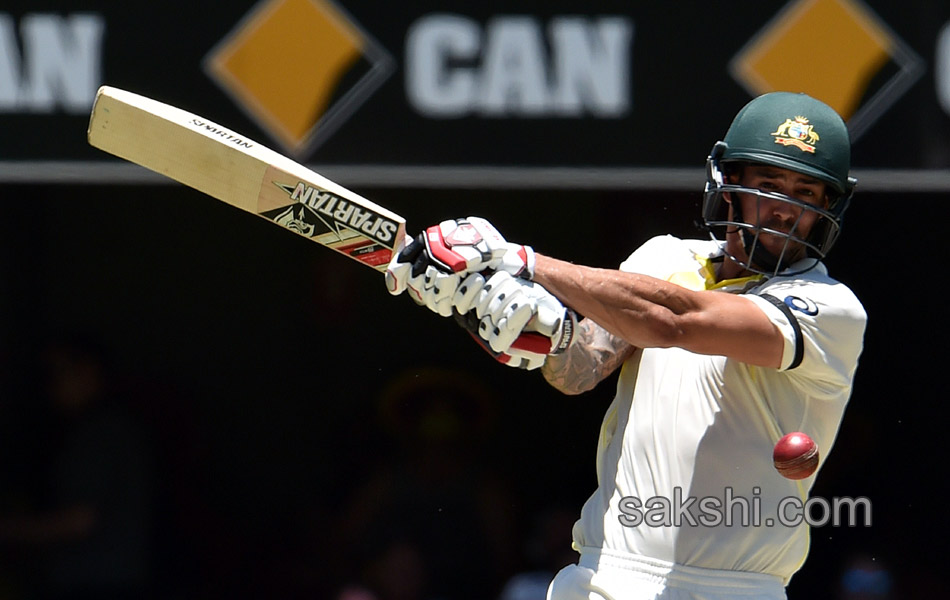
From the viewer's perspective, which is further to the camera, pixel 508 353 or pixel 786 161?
pixel 786 161

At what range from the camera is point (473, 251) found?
2.20 meters

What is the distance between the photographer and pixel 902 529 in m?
4.04

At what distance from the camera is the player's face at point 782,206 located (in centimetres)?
241

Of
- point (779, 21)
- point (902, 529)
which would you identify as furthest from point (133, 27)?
point (902, 529)

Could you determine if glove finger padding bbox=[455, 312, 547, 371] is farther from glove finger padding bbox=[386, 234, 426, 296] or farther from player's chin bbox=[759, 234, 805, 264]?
player's chin bbox=[759, 234, 805, 264]

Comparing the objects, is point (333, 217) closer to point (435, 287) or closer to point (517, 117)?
point (435, 287)

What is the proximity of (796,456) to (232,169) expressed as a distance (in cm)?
111

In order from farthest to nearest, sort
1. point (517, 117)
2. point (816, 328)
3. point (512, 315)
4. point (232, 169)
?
point (517, 117)
point (232, 169)
point (816, 328)
point (512, 315)

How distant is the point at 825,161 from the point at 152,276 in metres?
2.40

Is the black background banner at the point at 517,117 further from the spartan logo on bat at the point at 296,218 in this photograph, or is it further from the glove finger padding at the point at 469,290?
the glove finger padding at the point at 469,290

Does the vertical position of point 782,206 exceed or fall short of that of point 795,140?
it falls short

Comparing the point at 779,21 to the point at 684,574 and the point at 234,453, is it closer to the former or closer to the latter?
the point at 684,574

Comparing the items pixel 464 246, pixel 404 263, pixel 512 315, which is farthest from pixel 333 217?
pixel 512 315

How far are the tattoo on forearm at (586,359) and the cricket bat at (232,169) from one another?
40 centimetres
